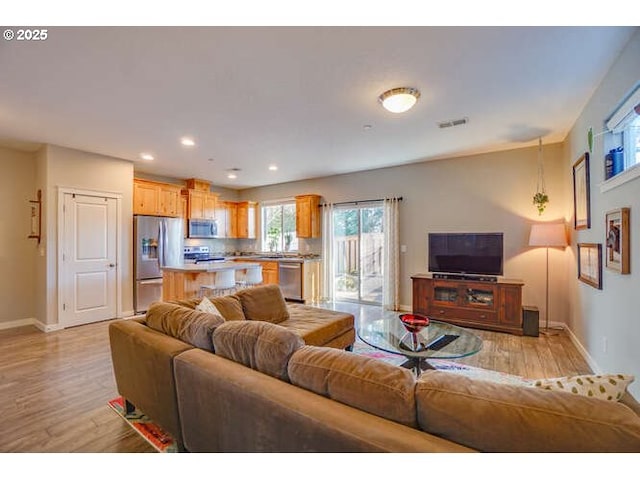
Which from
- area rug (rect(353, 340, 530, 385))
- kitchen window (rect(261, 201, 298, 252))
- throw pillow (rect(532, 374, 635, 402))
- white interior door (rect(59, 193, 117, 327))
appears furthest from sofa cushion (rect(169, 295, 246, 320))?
kitchen window (rect(261, 201, 298, 252))

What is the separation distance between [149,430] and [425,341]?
2.16 metres

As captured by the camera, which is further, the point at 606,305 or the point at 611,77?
the point at 606,305

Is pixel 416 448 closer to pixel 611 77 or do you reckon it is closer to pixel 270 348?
pixel 270 348

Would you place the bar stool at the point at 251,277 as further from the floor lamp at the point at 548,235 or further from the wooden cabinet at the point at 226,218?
the floor lamp at the point at 548,235

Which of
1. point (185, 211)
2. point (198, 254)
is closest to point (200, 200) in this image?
point (185, 211)

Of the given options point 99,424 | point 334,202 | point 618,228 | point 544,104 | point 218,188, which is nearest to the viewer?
point 99,424

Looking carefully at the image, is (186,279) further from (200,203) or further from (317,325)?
(200,203)

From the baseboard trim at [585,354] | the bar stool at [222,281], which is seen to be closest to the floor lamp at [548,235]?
the baseboard trim at [585,354]

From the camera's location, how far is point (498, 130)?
3744mm

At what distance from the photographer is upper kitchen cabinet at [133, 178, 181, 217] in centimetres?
534

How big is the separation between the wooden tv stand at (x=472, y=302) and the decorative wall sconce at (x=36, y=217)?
565 cm

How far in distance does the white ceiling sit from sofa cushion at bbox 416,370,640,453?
2042mm

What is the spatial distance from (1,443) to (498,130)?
5.31m
